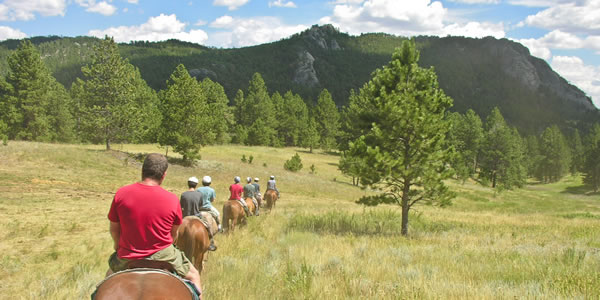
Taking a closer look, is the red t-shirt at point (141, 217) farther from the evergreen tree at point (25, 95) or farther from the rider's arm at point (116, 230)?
the evergreen tree at point (25, 95)

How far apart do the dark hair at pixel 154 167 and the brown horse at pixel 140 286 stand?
1.01 m

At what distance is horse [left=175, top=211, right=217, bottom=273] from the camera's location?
8094mm

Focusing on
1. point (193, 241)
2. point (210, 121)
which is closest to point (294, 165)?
point (210, 121)

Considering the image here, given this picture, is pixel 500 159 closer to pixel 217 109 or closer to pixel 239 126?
pixel 217 109

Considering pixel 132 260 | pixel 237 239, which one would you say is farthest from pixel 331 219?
pixel 132 260

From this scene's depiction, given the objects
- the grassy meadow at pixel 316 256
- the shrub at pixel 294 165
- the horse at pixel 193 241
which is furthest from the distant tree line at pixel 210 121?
the horse at pixel 193 241

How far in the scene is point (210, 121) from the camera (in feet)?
132

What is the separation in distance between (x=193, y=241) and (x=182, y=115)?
3247cm

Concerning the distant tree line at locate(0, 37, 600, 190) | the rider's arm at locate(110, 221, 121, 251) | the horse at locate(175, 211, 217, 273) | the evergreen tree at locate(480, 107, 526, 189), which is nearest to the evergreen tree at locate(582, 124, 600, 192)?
the distant tree line at locate(0, 37, 600, 190)

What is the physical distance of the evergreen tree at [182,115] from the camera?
38219mm

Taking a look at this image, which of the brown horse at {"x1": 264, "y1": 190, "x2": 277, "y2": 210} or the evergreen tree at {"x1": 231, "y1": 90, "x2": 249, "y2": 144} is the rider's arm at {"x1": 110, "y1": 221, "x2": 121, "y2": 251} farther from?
the evergreen tree at {"x1": 231, "y1": 90, "x2": 249, "y2": 144}

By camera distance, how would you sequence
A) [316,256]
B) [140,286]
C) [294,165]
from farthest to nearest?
1. [294,165]
2. [316,256]
3. [140,286]

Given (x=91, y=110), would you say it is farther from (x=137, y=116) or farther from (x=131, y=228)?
(x=131, y=228)

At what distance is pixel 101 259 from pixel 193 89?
30.9 m
